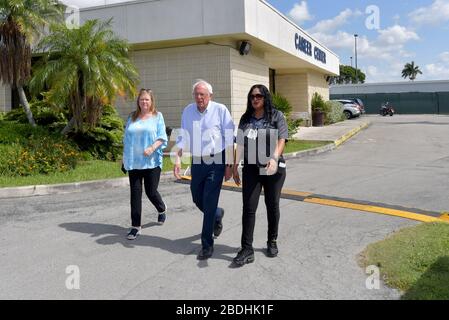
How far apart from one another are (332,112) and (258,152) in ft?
83.9

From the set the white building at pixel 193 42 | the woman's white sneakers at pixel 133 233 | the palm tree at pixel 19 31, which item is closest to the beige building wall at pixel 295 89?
the white building at pixel 193 42

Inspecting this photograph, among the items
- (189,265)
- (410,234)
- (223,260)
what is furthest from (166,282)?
(410,234)

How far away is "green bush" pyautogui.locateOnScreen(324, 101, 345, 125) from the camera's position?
27.9 metres

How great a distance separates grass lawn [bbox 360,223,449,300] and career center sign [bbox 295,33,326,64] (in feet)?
53.1

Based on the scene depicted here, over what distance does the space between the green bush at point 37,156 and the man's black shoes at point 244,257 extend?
261 inches

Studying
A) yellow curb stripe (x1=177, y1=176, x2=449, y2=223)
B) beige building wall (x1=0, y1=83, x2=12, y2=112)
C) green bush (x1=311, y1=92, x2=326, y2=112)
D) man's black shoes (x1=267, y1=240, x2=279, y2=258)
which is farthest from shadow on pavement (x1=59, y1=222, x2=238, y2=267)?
green bush (x1=311, y1=92, x2=326, y2=112)

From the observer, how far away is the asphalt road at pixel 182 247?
372 cm

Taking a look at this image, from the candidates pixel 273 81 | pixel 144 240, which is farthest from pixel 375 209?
pixel 273 81

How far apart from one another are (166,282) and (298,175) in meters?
6.67

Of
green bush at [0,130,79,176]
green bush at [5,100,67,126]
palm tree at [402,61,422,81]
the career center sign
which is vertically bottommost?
green bush at [0,130,79,176]

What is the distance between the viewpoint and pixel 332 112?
94.3 feet

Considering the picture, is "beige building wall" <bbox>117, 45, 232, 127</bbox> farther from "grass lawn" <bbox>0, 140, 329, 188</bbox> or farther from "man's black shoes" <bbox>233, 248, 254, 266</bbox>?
"man's black shoes" <bbox>233, 248, 254, 266</bbox>

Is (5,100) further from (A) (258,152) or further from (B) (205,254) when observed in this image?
(A) (258,152)

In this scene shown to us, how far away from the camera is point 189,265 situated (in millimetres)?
4293
